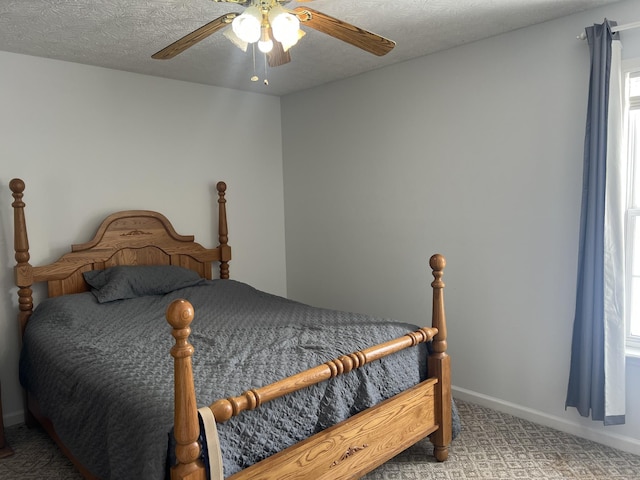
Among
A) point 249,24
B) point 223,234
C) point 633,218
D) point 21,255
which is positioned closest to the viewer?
point 249,24

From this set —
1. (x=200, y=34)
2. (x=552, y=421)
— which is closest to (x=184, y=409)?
(x=200, y=34)

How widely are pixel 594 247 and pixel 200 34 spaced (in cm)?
219

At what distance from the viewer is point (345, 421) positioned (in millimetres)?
2080

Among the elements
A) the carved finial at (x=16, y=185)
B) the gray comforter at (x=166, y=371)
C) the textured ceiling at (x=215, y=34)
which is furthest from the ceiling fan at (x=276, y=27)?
the carved finial at (x=16, y=185)

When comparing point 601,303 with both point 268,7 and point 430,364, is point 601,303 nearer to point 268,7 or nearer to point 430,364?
point 430,364

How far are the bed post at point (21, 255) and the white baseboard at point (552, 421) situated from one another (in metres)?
2.88

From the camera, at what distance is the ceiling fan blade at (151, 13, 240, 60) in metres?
1.84

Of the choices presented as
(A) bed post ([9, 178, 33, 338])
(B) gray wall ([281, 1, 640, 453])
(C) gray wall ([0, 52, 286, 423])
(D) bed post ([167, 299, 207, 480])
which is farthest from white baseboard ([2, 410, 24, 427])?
(B) gray wall ([281, 1, 640, 453])

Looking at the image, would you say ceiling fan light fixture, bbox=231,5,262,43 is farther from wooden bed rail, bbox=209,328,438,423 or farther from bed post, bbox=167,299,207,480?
wooden bed rail, bbox=209,328,438,423

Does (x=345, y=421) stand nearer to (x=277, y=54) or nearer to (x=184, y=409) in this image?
(x=184, y=409)

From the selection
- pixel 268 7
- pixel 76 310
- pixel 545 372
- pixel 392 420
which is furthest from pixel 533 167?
pixel 76 310

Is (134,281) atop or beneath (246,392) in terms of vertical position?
atop

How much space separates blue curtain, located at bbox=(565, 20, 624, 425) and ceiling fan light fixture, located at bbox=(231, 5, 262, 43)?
1.82 metres

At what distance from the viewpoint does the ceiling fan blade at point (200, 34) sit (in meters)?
1.84
